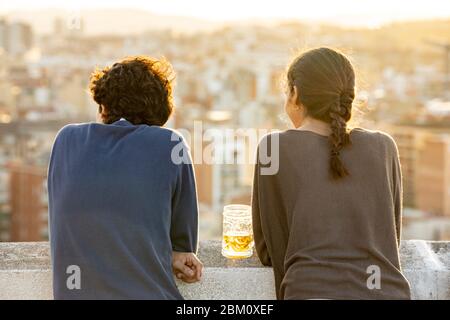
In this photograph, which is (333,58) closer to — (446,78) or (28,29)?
(446,78)

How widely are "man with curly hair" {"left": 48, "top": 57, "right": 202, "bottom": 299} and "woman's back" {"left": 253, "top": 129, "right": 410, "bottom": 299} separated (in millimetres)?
142

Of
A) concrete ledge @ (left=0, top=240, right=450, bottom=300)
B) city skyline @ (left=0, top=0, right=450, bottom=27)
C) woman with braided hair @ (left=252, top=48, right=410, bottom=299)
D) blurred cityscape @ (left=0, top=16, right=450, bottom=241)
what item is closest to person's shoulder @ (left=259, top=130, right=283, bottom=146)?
woman with braided hair @ (left=252, top=48, right=410, bottom=299)

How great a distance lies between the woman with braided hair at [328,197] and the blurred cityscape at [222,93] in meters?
19.6

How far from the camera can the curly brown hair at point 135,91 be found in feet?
3.80

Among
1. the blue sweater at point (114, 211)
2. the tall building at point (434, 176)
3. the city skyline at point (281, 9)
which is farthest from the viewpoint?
the city skyline at point (281, 9)

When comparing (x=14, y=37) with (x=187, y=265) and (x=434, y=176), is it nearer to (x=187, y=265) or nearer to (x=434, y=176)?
(x=434, y=176)

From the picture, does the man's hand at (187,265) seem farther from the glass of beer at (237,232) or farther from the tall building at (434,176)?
the tall building at (434,176)

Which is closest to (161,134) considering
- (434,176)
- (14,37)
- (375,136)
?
(375,136)

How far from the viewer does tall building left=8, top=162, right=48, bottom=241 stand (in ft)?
72.6

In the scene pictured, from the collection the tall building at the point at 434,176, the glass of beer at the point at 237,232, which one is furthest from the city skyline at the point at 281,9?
the glass of beer at the point at 237,232

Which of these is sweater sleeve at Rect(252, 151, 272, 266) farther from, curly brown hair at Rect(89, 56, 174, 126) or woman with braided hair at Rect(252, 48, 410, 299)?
curly brown hair at Rect(89, 56, 174, 126)

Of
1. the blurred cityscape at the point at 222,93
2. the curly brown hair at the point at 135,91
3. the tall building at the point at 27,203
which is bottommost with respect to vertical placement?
the tall building at the point at 27,203

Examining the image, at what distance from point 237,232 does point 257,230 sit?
0.13m

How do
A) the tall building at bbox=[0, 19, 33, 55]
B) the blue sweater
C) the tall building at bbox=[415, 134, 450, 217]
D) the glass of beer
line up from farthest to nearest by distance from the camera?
the tall building at bbox=[0, 19, 33, 55] → the tall building at bbox=[415, 134, 450, 217] → the glass of beer → the blue sweater
